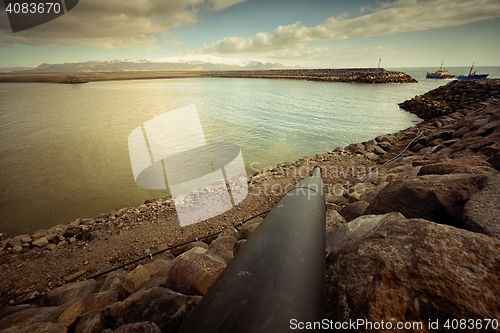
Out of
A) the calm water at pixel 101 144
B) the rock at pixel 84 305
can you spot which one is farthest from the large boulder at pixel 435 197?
the calm water at pixel 101 144

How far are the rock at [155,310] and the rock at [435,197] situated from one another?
336 cm

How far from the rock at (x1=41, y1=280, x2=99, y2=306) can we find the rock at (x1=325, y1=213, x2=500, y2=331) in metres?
4.33

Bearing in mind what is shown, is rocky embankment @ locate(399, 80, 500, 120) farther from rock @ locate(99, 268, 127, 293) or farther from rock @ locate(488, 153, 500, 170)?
rock @ locate(99, 268, 127, 293)

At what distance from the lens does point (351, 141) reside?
632 inches

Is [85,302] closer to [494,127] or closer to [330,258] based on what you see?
[330,258]

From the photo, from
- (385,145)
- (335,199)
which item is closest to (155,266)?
(335,199)

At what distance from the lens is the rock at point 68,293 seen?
12.3 feet

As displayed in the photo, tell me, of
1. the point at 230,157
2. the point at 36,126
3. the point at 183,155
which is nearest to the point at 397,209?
the point at 230,157

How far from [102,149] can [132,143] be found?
204 cm

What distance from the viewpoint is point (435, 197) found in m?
2.99

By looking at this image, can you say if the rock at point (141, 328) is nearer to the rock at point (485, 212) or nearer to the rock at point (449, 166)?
the rock at point (485, 212)

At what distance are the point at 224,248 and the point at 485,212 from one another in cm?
423

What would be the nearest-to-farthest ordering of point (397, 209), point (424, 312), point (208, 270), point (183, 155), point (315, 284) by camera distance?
point (424, 312), point (315, 284), point (208, 270), point (397, 209), point (183, 155)

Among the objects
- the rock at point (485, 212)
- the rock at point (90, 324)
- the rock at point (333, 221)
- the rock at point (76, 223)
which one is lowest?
the rock at point (76, 223)
